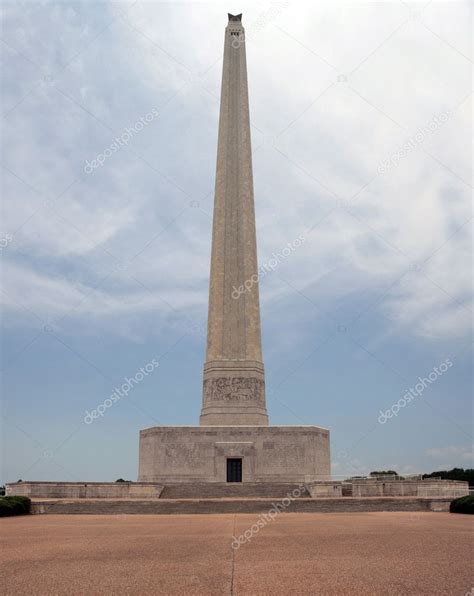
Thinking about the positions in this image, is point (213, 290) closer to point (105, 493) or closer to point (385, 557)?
point (105, 493)

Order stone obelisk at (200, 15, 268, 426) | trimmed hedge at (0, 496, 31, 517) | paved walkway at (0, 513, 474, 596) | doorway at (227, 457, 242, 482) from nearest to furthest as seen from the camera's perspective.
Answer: paved walkway at (0, 513, 474, 596) < trimmed hedge at (0, 496, 31, 517) < doorway at (227, 457, 242, 482) < stone obelisk at (200, 15, 268, 426)

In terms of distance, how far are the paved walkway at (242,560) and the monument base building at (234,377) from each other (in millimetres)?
15610

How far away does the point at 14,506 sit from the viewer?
1950cm

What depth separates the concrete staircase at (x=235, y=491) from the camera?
84.3 feet

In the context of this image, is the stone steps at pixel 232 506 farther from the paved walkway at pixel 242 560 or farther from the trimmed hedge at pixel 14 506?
the paved walkway at pixel 242 560

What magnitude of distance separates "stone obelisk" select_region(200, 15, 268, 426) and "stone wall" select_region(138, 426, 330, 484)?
1.56m

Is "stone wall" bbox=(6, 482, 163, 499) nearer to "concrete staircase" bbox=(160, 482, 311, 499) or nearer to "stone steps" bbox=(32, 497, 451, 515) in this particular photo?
"concrete staircase" bbox=(160, 482, 311, 499)

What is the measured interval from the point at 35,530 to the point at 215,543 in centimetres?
549

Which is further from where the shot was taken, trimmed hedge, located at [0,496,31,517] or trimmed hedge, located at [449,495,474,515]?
trimmed hedge, located at [0,496,31,517]

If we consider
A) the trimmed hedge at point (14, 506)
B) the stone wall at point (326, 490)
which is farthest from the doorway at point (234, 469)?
the trimmed hedge at point (14, 506)

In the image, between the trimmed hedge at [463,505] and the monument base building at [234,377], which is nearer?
the trimmed hedge at [463,505]

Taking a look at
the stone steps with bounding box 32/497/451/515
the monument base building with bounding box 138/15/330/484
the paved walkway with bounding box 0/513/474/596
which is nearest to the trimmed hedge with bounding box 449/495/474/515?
the stone steps with bounding box 32/497/451/515

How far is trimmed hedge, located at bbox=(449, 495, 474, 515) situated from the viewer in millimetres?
18328

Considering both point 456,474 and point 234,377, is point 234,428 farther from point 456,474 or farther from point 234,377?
point 456,474
